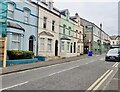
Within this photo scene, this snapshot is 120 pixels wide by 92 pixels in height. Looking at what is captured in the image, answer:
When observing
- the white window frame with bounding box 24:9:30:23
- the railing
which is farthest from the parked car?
the railing

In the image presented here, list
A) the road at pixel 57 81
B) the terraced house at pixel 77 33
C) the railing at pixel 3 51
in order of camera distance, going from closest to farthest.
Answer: the road at pixel 57 81, the railing at pixel 3 51, the terraced house at pixel 77 33

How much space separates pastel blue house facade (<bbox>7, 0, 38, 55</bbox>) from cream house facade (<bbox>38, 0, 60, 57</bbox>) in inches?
60.2

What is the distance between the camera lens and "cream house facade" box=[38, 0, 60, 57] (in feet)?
99.7

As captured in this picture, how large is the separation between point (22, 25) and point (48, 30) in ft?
25.7

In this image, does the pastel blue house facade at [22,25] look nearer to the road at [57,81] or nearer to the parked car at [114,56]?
the road at [57,81]

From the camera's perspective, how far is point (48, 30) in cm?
3297

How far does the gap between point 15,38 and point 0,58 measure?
5556 mm

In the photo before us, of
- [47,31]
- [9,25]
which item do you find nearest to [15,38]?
[9,25]

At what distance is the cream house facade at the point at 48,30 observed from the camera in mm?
30391

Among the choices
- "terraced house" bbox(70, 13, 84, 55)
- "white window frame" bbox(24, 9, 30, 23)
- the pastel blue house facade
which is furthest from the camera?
"terraced house" bbox(70, 13, 84, 55)

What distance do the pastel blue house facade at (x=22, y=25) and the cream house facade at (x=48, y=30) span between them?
5.01 feet

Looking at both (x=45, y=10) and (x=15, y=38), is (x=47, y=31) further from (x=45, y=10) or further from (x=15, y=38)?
(x=15, y=38)

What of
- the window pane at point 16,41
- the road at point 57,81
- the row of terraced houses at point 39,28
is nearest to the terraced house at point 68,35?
the row of terraced houses at point 39,28

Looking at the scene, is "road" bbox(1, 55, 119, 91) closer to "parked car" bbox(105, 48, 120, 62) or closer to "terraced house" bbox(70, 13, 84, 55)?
"parked car" bbox(105, 48, 120, 62)
